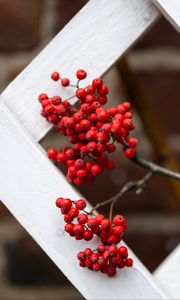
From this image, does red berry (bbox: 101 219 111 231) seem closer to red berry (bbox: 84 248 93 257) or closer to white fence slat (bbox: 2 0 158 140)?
red berry (bbox: 84 248 93 257)

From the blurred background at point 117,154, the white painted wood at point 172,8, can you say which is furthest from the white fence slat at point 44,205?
the blurred background at point 117,154

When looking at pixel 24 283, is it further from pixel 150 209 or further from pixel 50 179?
pixel 50 179

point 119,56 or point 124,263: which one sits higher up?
point 119,56

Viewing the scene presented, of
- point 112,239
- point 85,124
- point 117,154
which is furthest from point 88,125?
point 117,154

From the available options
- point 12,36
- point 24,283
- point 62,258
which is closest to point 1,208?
point 24,283

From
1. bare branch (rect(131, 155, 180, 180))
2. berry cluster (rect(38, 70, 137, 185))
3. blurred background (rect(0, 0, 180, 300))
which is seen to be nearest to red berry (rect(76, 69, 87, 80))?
berry cluster (rect(38, 70, 137, 185))

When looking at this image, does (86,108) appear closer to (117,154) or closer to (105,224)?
(105,224)

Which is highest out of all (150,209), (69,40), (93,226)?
(69,40)
